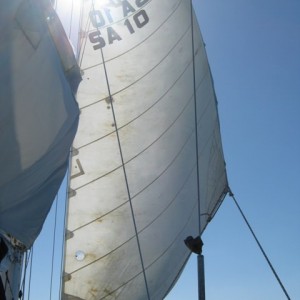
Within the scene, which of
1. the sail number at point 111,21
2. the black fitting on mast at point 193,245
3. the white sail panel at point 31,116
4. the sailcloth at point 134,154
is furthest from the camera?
the sail number at point 111,21

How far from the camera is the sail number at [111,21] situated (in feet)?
24.6

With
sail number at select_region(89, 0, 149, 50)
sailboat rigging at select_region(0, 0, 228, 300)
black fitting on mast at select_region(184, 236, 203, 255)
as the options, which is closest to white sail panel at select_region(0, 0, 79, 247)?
black fitting on mast at select_region(184, 236, 203, 255)

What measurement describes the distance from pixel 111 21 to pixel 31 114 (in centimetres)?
502

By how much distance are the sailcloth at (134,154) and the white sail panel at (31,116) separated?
11.6 ft

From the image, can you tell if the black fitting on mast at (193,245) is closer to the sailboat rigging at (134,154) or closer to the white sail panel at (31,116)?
the white sail panel at (31,116)

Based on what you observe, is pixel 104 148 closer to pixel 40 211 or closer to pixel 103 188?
pixel 103 188

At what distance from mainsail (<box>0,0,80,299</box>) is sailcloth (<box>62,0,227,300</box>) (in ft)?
11.6

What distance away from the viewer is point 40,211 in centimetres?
317

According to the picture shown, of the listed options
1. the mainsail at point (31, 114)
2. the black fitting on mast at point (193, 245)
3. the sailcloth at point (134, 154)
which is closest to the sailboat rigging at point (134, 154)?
the sailcloth at point (134, 154)

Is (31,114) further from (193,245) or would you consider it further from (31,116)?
(193,245)

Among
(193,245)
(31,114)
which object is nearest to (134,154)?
(193,245)

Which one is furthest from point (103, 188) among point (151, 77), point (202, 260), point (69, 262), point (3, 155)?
point (3, 155)

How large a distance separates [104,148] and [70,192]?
2.77 ft

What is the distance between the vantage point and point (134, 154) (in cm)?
710
